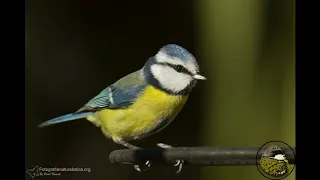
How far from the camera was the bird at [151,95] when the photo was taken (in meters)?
1.25

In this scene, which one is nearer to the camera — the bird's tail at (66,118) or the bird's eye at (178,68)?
the bird's eye at (178,68)

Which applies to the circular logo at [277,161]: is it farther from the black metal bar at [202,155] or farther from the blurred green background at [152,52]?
the black metal bar at [202,155]

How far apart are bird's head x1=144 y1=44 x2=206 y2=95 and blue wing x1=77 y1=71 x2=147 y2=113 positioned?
33mm

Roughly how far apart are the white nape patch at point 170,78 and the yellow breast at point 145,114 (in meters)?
0.02

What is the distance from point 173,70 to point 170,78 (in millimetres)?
25

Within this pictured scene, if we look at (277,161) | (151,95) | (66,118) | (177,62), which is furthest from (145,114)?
(277,161)

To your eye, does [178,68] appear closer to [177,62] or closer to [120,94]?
[177,62]

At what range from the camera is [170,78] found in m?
1.26

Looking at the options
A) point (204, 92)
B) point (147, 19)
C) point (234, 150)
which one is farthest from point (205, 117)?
point (234, 150)

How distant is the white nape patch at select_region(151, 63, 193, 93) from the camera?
4.10 feet

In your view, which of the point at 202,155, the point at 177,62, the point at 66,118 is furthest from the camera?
the point at 66,118

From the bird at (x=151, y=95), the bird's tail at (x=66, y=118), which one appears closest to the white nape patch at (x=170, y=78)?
the bird at (x=151, y=95)

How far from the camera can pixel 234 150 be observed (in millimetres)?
963
